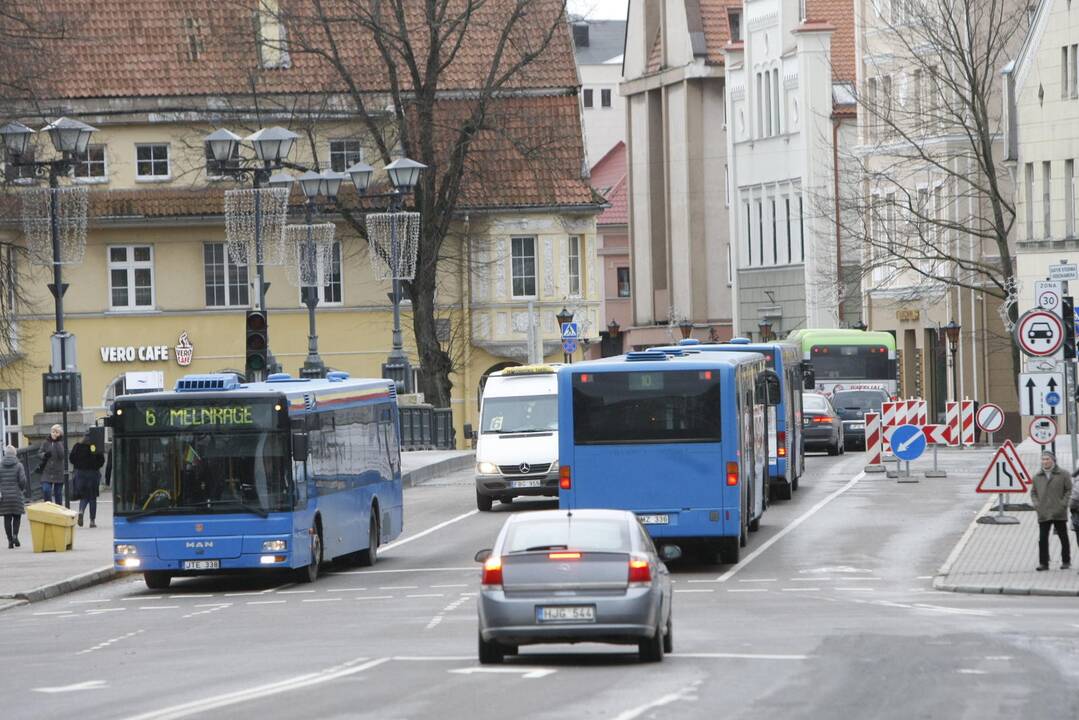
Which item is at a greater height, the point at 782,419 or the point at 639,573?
the point at 782,419

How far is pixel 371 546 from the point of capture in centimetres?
3272

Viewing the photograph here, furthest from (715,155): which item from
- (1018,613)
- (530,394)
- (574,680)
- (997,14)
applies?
(574,680)

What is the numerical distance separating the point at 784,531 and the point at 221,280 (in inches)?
1556

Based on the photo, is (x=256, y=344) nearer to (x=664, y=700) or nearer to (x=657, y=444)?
(x=657, y=444)

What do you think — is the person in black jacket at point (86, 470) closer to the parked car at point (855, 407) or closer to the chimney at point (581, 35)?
the parked car at point (855, 407)

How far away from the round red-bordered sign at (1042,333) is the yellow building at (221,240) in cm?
3852

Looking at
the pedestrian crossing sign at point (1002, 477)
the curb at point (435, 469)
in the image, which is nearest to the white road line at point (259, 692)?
the pedestrian crossing sign at point (1002, 477)

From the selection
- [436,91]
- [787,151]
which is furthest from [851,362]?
[787,151]

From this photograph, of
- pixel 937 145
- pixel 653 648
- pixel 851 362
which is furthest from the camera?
pixel 937 145

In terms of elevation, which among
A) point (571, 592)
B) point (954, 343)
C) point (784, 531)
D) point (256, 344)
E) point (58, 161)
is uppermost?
point (58, 161)

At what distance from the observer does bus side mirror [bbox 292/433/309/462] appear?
28469 mm

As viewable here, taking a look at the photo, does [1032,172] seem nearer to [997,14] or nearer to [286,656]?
[997,14]

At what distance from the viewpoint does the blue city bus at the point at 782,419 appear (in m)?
38.9

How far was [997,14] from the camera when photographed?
7050 centimetres
